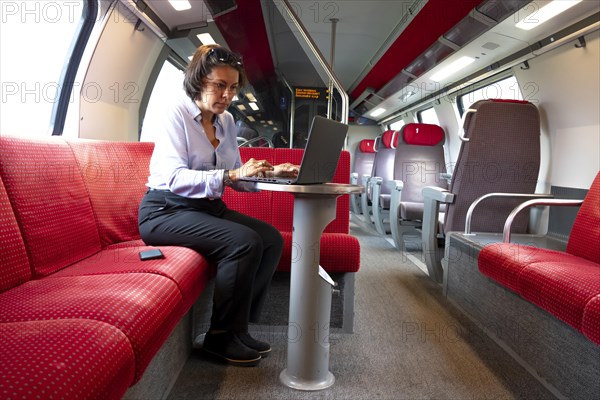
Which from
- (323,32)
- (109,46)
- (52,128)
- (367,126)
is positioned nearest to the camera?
(52,128)

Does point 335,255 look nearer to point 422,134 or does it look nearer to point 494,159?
point 494,159

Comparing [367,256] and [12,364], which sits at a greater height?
[12,364]

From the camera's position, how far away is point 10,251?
5.37ft

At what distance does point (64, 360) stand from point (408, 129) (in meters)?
5.57

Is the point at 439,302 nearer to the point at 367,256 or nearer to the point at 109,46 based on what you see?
the point at 367,256

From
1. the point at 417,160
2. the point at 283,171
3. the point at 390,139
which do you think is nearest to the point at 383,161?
the point at 390,139

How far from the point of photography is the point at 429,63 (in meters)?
5.38

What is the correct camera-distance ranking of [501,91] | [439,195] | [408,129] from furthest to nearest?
[408,129] < [501,91] < [439,195]

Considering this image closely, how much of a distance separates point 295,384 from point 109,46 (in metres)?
2.64

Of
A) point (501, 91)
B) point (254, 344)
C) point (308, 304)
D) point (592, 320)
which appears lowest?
point (254, 344)

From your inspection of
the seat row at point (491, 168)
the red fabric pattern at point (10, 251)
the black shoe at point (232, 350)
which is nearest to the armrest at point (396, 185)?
the seat row at point (491, 168)

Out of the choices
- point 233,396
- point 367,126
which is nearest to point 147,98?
point 233,396

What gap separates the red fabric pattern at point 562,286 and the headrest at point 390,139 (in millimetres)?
4408

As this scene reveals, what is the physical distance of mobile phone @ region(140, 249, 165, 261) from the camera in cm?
203
